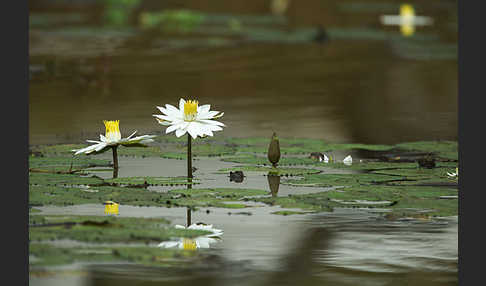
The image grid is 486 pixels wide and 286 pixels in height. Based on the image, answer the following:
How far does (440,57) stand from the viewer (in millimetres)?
18344

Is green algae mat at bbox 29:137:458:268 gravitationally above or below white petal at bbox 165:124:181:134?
below

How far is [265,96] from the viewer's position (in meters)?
13.8

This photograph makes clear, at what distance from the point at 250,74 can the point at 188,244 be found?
32.7 feet

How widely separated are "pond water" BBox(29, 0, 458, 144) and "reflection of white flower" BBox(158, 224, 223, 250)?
142 inches

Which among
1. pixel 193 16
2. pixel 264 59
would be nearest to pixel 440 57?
pixel 264 59

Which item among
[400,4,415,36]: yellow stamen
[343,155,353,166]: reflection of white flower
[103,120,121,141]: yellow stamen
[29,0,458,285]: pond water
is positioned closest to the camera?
[29,0,458,285]: pond water

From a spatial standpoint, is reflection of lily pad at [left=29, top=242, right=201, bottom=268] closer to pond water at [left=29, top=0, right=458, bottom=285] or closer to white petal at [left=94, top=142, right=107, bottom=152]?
pond water at [left=29, top=0, right=458, bottom=285]

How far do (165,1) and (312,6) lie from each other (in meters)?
4.29

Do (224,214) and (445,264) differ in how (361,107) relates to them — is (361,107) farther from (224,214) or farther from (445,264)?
(445,264)

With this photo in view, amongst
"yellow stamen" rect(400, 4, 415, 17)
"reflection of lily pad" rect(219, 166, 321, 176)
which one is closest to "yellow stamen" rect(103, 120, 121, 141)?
"reflection of lily pad" rect(219, 166, 321, 176)

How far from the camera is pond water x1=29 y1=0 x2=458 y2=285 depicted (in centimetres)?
600

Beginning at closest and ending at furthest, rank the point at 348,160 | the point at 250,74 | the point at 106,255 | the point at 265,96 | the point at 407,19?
the point at 106,255, the point at 348,160, the point at 265,96, the point at 250,74, the point at 407,19

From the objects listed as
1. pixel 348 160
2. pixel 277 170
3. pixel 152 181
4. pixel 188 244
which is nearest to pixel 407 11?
pixel 348 160

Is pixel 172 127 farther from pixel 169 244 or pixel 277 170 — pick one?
pixel 169 244
